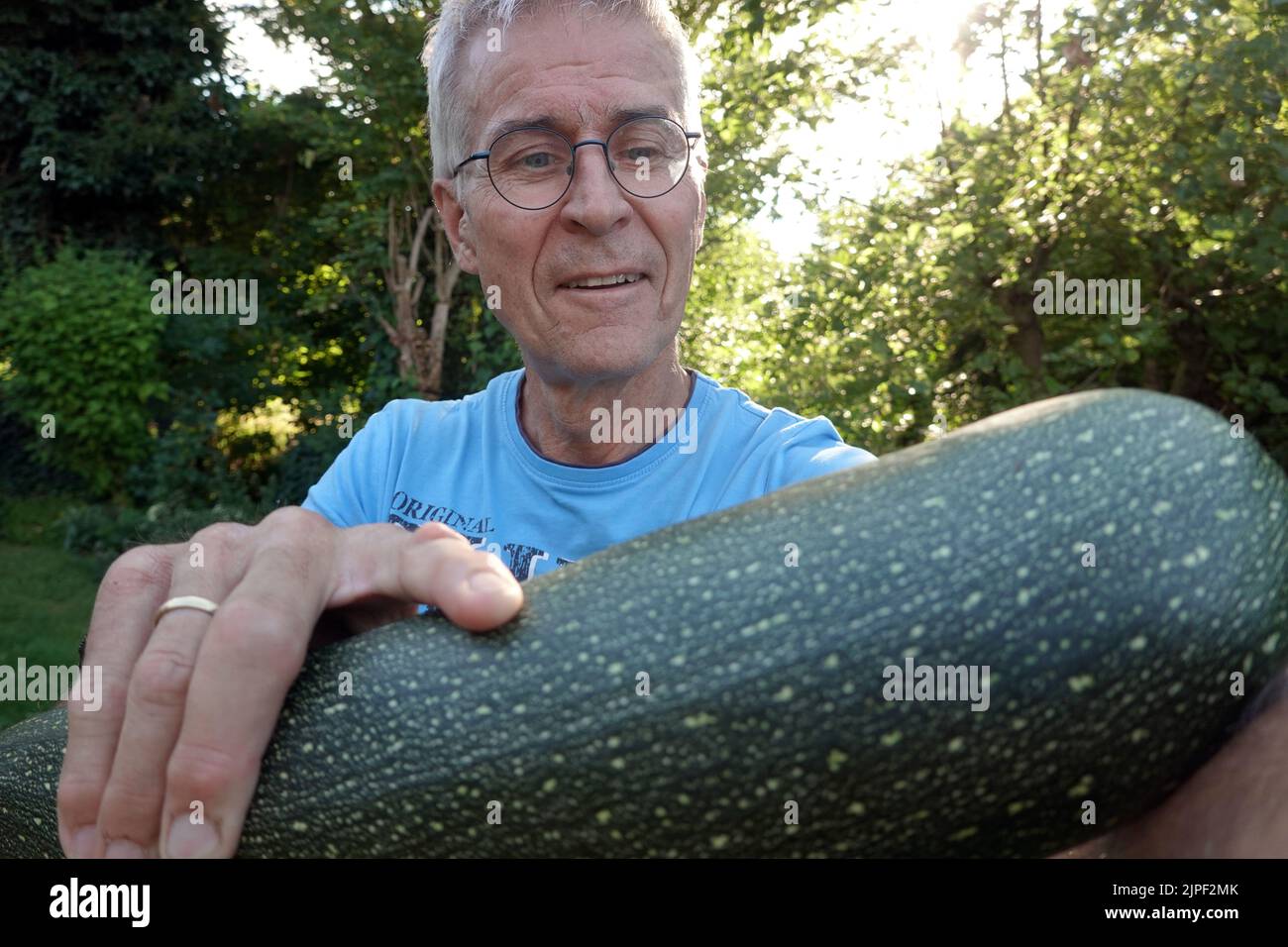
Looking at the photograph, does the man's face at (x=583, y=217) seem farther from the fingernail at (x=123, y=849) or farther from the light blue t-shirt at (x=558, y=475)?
the fingernail at (x=123, y=849)

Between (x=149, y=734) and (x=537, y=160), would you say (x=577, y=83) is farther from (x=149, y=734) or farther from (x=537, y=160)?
(x=149, y=734)

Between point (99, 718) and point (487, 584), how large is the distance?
0.52 metres

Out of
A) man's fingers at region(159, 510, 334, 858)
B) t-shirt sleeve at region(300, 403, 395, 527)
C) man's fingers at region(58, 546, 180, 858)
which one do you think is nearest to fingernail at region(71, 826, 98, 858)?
man's fingers at region(58, 546, 180, 858)

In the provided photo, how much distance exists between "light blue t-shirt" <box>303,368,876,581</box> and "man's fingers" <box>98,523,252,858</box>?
71 cm

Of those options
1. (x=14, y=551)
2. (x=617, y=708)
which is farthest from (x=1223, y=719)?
(x=14, y=551)

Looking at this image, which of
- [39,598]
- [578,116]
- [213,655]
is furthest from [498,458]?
[39,598]

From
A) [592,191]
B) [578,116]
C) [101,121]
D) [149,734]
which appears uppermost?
[101,121]

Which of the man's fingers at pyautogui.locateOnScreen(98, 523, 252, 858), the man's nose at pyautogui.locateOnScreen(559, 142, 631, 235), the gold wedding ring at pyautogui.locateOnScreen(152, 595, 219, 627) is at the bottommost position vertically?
the man's fingers at pyautogui.locateOnScreen(98, 523, 252, 858)

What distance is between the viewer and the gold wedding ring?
125 cm

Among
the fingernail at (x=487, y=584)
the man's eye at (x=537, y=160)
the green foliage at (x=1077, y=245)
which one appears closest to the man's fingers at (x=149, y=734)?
the fingernail at (x=487, y=584)

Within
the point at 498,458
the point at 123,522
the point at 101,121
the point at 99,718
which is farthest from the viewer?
the point at 101,121

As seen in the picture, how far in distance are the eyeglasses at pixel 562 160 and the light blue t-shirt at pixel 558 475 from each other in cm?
44

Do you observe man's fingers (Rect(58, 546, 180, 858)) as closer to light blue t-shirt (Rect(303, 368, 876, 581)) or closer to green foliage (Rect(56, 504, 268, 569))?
light blue t-shirt (Rect(303, 368, 876, 581))

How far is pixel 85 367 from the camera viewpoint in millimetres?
9148
